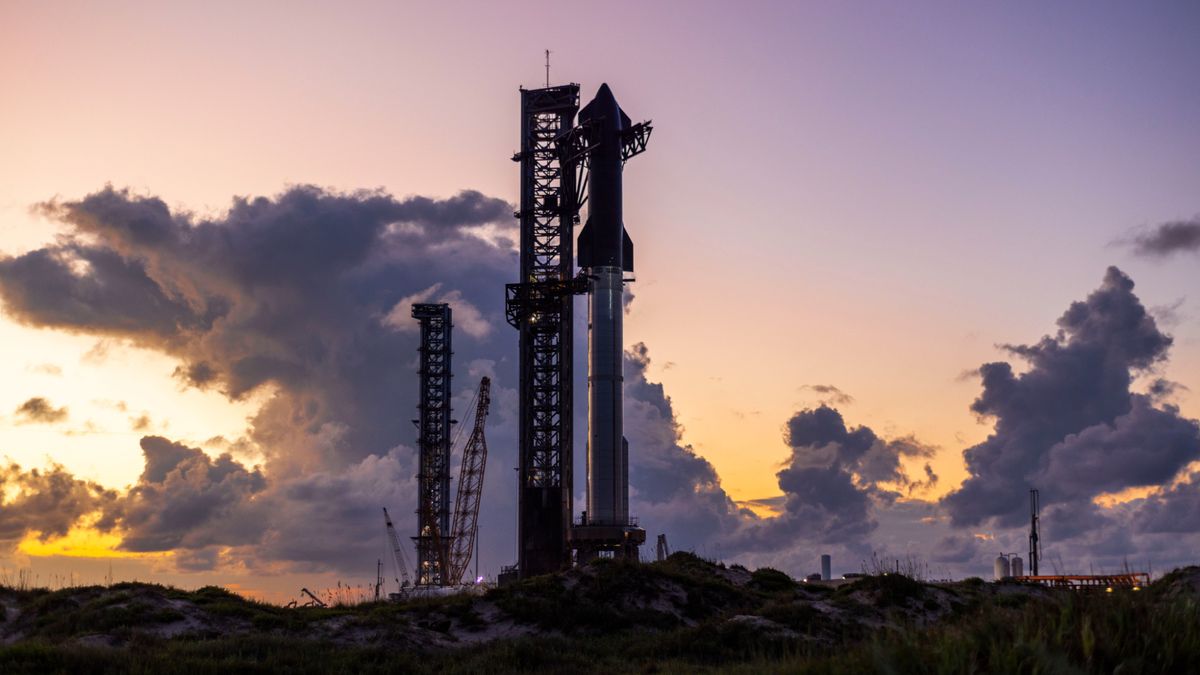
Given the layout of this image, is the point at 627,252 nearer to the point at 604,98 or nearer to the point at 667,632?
the point at 604,98

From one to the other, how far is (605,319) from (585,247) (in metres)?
8.74

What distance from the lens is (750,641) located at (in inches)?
1877

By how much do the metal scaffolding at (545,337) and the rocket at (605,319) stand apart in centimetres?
435

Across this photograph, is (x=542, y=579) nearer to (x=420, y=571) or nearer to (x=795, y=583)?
(x=795, y=583)

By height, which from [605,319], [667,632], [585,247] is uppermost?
[585,247]

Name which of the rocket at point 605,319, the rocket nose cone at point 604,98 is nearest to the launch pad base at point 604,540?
the rocket at point 605,319

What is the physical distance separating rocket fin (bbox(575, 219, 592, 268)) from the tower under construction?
134ft

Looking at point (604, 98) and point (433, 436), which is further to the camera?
point (433, 436)

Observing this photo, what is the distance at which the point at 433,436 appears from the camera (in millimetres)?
153250

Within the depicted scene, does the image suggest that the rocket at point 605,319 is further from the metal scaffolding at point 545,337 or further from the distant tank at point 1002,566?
the distant tank at point 1002,566

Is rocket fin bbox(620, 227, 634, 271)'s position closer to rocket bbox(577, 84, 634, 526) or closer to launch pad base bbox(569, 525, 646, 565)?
rocket bbox(577, 84, 634, 526)

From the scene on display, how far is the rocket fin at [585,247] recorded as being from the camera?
4557 inches

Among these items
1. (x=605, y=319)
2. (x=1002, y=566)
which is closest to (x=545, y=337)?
(x=605, y=319)

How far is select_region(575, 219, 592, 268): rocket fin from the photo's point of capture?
115750mm
